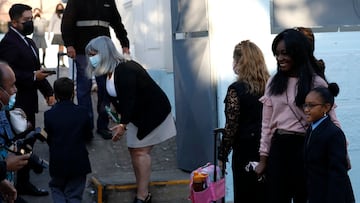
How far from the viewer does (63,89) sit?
5.98 metres

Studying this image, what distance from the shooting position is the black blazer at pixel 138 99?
6.09 m

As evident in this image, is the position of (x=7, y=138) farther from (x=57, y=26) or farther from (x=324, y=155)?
(x=57, y=26)

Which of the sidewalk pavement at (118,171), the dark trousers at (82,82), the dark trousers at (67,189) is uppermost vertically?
the dark trousers at (82,82)

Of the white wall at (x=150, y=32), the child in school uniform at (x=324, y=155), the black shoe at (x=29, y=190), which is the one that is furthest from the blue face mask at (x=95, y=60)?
the white wall at (x=150, y=32)

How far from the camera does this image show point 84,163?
6008 mm

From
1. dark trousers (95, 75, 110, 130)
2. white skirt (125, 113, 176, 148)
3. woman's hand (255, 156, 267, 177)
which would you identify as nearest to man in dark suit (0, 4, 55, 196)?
white skirt (125, 113, 176, 148)

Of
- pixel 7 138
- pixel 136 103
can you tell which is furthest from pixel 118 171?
pixel 7 138

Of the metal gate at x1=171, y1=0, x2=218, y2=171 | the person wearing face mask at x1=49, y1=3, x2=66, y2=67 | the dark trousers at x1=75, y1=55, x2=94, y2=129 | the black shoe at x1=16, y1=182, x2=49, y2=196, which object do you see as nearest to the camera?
the black shoe at x1=16, y1=182, x2=49, y2=196

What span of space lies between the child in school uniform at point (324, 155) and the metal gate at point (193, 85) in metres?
2.49

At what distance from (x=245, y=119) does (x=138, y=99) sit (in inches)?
46.2

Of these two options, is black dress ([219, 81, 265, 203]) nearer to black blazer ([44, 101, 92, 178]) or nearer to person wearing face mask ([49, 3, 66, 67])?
black blazer ([44, 101, 92, 178])

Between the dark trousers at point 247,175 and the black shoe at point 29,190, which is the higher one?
the dark trousers at point 247,175

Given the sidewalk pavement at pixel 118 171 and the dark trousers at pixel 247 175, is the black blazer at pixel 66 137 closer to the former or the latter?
the sidewalk pavement at pixel 118 171

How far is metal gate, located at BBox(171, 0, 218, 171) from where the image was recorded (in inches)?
275
